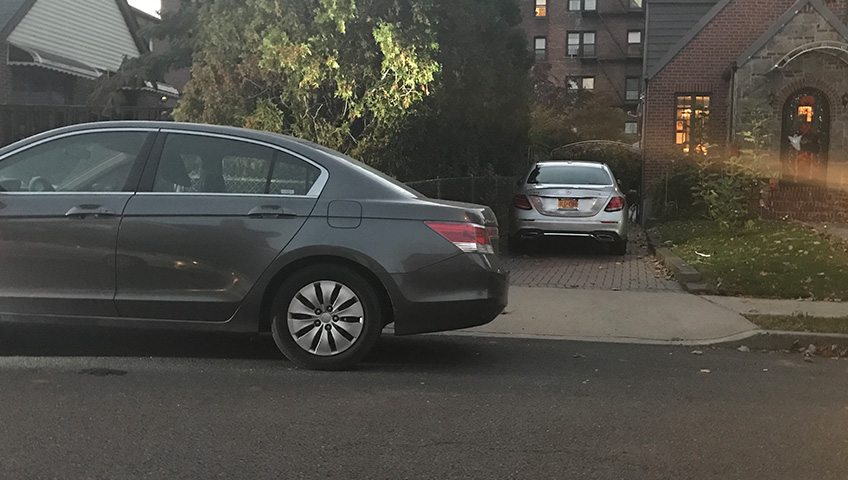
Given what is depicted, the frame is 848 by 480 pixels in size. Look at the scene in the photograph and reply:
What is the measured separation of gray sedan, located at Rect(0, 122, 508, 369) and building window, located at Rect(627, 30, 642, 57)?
54325mm

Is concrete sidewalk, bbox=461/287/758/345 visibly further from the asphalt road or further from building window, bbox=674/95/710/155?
building window, bbox=674/95/710/155

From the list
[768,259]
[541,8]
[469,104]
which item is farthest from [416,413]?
[541,8]

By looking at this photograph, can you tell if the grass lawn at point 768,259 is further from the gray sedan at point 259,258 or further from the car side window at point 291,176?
the car side window at point 291,176

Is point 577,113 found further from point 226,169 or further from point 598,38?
point 226,169

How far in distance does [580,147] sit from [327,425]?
3034 cm

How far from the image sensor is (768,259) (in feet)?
34.9

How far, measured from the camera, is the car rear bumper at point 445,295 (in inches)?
221

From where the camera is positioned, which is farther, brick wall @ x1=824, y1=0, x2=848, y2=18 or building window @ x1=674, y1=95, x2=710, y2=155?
building window @ x1=674, y1=95, x2=710, y2=155

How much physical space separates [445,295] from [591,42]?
5450 centimetres

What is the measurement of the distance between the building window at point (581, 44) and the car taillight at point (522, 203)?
4693 cm

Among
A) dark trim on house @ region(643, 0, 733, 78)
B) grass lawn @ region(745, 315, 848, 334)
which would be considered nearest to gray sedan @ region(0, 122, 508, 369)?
grass lawn @ region(745, 315, 848, 334)

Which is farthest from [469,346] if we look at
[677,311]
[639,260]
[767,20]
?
[767,20]

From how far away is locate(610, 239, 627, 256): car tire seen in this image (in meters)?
12.7

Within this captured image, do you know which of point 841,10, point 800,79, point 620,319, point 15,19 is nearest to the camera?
point 620,319
